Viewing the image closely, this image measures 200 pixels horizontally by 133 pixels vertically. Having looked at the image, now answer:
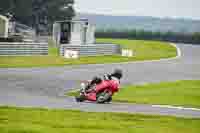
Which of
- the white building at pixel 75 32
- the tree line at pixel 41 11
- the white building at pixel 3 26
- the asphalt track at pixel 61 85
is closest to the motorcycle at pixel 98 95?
the asphalt track at pixel 61 85

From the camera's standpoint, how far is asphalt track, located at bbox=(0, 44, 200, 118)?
20.3 m

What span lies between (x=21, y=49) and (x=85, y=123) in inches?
1389

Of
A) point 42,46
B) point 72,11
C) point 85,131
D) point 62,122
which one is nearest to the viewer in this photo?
point 85,131

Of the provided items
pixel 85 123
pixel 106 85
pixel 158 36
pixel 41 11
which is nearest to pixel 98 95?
pixel 106 85

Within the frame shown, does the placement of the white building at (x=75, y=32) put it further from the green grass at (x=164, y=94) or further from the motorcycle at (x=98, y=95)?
the motorcycle at (x=98, y=95)

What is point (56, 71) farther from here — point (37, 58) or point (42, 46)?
point (42, 46)

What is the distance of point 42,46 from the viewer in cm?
5125

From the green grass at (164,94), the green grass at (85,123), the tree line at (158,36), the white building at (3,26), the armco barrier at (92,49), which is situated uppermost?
the white building at (3,26)

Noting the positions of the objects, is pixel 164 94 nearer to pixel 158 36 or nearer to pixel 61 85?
pixel 61 85

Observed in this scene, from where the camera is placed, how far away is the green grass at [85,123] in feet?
42.9

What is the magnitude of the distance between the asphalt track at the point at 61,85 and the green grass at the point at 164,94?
6.07 feet

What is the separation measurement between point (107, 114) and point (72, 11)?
4903 inches

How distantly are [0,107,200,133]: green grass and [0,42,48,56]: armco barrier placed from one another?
31.2 m

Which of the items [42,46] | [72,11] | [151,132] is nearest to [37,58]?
[42,46]
